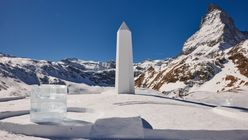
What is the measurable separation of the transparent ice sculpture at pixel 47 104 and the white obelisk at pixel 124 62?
11.0 meters

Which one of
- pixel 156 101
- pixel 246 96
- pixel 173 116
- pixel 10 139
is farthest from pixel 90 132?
pixel 246 96

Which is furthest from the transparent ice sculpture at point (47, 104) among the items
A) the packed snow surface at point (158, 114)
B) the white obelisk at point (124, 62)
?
the white obelisk at point (124, 62)

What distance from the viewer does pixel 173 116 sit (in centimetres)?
1617

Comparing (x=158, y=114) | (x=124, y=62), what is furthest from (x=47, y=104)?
(x=124, y=62)

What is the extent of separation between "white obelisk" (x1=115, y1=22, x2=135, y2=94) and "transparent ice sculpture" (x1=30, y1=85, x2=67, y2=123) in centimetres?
1097

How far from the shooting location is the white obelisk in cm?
2555

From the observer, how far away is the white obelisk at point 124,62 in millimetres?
25547

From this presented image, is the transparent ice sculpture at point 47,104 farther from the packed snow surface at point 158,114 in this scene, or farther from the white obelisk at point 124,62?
the white obelisk at point 124,62

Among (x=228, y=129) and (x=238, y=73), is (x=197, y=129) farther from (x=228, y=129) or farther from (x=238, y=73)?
(x=238, y=73)

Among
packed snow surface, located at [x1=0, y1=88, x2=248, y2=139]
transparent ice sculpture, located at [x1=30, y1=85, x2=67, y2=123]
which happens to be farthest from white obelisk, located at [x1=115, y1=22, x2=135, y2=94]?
transparent ice sculpture, located at [x1=30, y1=85, x2=67, y2=123]

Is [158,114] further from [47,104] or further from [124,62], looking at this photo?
[124,62]

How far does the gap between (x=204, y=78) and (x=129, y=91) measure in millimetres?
69816

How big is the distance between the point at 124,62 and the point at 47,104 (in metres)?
11.8

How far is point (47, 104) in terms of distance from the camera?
48.0 feet
